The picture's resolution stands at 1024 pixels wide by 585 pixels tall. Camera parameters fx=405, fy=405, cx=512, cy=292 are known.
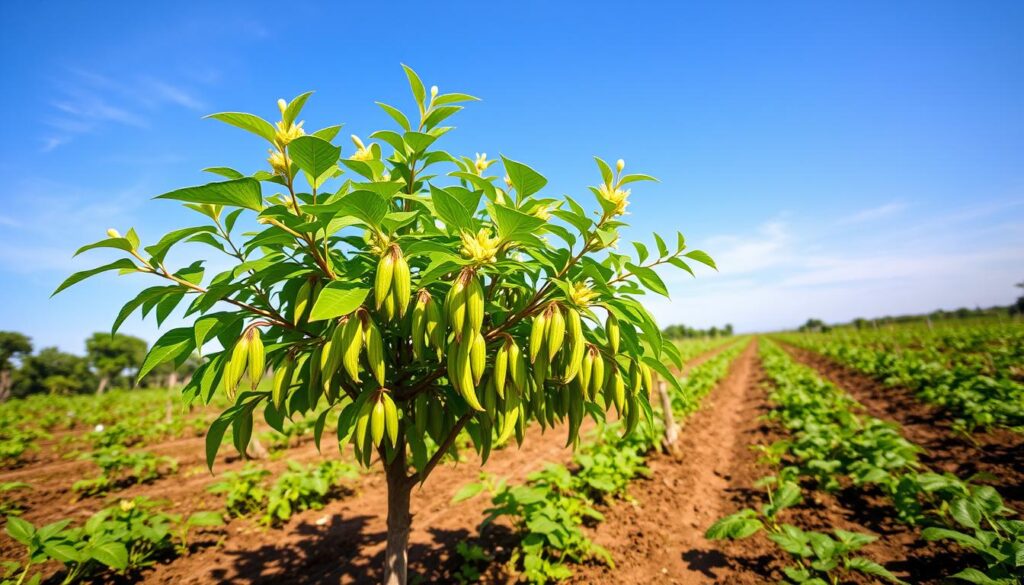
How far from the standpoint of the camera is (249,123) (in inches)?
43.3

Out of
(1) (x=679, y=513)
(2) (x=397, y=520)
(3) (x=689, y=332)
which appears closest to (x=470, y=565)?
(2) (x=397, y=520)

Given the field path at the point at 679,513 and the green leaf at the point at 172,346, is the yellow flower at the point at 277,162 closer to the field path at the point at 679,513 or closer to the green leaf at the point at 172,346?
the green leaf at the point at 172,346

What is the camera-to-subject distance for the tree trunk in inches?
75.6

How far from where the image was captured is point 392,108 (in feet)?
4.59

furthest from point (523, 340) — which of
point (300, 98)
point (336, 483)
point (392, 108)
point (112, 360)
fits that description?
point (112, 360)

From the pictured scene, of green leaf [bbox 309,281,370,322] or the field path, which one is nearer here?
green leaf [bbox 309,281,370,322]

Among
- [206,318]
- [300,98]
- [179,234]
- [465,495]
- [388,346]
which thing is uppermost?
[300,98]

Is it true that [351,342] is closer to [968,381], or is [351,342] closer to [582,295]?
[582,295]

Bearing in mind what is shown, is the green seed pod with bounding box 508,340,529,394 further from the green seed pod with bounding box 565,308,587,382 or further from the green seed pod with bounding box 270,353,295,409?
the green seed pod with bounding box 270,353,295,409

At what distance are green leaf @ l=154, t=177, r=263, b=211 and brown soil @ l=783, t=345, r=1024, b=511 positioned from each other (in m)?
6.23

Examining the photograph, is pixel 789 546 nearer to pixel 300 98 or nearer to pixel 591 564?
pixel 591 564

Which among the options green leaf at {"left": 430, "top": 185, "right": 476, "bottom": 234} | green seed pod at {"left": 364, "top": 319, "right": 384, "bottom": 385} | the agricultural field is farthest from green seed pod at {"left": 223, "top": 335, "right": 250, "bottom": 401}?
the agricultural field

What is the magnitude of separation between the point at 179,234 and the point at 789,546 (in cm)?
407

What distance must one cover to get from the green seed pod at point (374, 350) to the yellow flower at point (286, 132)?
0.58m
